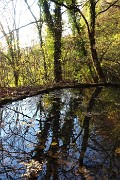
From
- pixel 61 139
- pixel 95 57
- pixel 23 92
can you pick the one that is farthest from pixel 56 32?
pixel 61 139

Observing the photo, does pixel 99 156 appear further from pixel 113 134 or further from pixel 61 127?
pixel 61 127

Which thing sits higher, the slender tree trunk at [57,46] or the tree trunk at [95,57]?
the slender tree trunk at [57,46]

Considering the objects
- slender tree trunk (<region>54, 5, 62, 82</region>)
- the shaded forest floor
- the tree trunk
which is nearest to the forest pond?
the shaded forest floor

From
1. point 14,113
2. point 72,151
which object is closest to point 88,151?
point 72,151

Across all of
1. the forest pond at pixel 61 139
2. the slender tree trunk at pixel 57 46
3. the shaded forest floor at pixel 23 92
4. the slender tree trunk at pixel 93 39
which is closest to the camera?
the forest pond at pixel 61 139

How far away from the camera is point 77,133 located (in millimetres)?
6184

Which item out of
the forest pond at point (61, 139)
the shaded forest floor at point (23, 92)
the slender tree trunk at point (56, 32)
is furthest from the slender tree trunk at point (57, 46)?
the forest pond at point (61, 139)

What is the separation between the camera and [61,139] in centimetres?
582

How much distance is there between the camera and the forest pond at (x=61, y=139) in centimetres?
428

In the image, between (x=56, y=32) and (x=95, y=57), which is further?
(x=56, y=32)

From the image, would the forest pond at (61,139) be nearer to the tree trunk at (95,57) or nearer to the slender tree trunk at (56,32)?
the tree trunk at (95,57)

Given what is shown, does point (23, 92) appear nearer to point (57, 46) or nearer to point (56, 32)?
point (57, 46)

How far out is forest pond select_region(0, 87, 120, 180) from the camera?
4.28m

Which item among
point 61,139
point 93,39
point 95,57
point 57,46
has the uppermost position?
point 57,46
